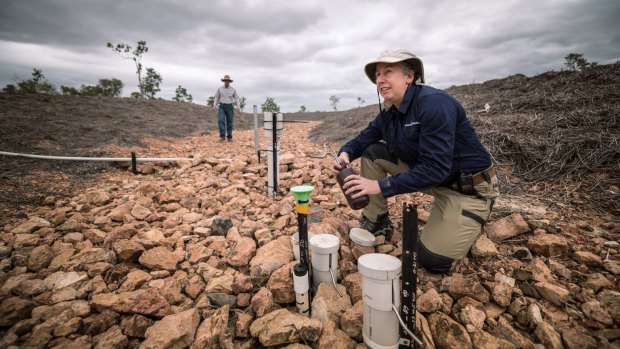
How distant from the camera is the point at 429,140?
5.95ft

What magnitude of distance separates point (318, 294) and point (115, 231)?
6.28 feet

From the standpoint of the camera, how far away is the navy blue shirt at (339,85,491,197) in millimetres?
1786

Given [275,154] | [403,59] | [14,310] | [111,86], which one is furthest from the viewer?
[111,86]

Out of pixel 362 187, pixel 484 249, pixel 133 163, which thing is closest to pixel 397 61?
pixel 362 187

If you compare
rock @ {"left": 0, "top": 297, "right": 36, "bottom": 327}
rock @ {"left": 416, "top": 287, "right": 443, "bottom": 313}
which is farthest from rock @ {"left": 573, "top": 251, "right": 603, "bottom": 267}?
rock @ {"left": 0, "top": 297, "right": 36, "bottom": 327}

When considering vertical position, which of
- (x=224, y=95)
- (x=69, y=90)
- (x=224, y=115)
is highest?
(x=69, y=90)

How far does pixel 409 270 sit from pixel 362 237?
97 centimetres

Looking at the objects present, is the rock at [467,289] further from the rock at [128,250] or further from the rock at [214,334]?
the rock at [128,250]

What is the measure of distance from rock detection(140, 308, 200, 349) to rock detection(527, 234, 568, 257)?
2.50 m

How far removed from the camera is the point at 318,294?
5.93 ft

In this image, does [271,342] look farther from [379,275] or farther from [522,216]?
[522,216]

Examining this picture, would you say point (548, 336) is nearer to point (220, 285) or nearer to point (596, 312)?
point (596, 312)

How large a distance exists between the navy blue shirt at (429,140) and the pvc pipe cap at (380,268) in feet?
1.71

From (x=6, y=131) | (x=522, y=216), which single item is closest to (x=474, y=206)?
(x=522, y=216)
